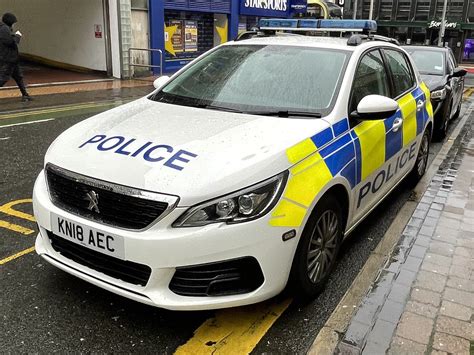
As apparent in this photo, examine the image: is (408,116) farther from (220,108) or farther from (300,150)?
(300,150)

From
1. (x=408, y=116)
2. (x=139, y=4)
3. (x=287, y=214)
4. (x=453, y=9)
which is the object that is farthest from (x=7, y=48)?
(x=453, y=9)

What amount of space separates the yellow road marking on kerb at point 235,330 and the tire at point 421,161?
10.2ft

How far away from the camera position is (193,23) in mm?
20000

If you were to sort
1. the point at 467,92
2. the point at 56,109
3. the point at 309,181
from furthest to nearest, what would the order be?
the point at 467,92 → the point at 56,109 → the point at 309,181

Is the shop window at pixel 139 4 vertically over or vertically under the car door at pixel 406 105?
over

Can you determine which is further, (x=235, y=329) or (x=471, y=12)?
(x=471, y=12)

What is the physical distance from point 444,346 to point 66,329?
216cm

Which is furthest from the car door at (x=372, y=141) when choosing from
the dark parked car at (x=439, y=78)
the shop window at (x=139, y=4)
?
the shop window at (x=139, y=4)

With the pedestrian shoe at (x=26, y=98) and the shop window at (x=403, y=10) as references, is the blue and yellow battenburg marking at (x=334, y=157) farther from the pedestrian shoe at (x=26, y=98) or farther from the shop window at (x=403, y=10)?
the shop window at (x=403, y=10)

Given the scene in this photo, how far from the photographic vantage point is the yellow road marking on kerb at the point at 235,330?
269 cm

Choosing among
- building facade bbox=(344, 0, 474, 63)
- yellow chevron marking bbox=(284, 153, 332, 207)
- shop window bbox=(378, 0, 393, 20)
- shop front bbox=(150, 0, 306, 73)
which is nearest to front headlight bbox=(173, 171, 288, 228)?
yellow chevron marking bbox=(284, 153, 332, 207)

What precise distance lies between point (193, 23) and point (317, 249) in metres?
18.4

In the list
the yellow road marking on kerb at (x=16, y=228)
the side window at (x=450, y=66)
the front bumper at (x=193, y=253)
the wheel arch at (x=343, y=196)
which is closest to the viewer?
the front bumper at (x=193, y=253)

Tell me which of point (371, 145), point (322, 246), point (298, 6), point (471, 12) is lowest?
point (322, 246)
